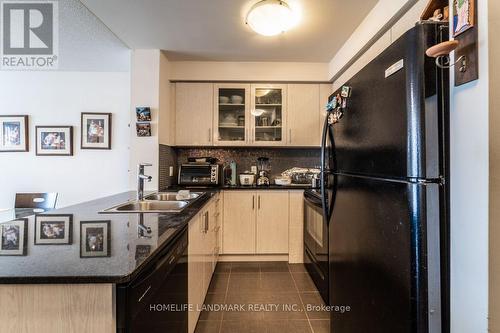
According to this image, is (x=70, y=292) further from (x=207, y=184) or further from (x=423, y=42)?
(x=207, y=184)

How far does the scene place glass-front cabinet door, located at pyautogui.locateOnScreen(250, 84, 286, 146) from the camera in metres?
2.98

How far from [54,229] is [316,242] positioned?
1.95 m

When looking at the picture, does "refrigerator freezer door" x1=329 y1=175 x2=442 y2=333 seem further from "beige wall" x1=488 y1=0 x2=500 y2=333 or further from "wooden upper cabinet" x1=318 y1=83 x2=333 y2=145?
"wooden upper cabinet" x1=318 y1=83 x2=333 y2=145

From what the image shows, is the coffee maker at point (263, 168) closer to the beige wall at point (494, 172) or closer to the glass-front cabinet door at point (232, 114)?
the glass-front cabinet door at point (232, 114)

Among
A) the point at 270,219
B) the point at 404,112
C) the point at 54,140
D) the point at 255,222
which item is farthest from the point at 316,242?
the point at 54,140

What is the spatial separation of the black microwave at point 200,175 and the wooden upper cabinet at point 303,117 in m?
0.98

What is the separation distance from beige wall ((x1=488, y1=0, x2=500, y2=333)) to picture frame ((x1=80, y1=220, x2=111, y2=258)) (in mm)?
1150

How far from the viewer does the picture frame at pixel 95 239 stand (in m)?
0.80

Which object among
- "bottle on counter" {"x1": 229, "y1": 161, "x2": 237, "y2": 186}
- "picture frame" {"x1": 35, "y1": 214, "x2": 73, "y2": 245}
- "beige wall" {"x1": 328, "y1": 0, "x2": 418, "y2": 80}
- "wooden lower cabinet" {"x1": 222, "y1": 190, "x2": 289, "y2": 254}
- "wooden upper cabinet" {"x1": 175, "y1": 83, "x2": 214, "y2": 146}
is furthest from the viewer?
"bottle on counter" {"x1": 229, "y1": 161, "x2": 237, "y2": 186}

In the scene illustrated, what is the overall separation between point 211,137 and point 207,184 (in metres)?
0.58

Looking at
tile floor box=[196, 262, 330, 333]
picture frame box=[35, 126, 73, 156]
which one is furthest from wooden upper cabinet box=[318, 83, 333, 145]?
picture frame box=[35, 126, 73, 156]

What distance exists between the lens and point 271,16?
5.82 ft

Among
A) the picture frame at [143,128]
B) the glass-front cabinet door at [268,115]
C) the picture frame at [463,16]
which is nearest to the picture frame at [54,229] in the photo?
the picture frame at [143,128]

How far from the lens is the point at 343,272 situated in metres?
1.34
